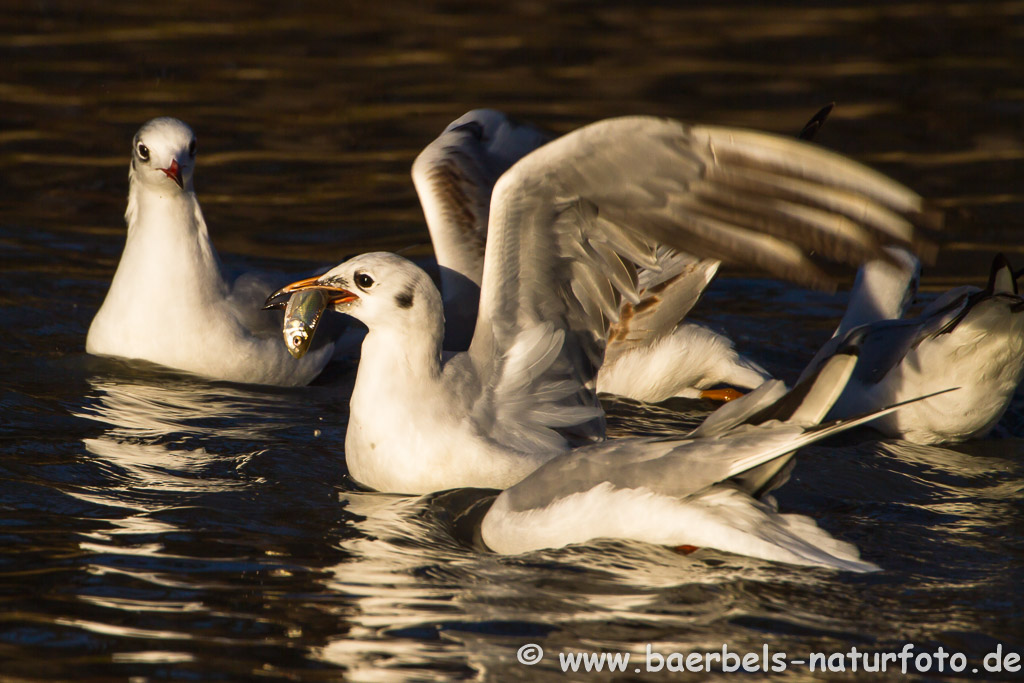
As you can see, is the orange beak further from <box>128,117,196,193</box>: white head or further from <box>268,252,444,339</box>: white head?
<box>128,117,196,193</box>: white head

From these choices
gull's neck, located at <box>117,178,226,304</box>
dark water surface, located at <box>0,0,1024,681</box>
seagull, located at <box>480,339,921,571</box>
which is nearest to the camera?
dark water surface, located at <box>0,0,1024,681</box>

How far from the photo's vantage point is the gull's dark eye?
619 centimetres

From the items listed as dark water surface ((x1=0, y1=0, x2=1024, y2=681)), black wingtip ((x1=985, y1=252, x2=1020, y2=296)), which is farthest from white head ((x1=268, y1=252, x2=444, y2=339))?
black wingtip ((x1=985, y1=252, x2=1020, y2=296))

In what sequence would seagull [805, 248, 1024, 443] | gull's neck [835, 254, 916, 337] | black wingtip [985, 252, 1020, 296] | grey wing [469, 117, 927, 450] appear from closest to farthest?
grey wing [469, 117, 927, 450]
black wingtip [985, 252, 1020, 296]
seagull [805, 248, 1024, 443]
gull's neck [835, 254, 916, 337]

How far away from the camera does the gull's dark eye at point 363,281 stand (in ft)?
20.3

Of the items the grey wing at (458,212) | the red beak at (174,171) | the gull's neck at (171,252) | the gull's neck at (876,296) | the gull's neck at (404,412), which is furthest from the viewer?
the gull's neck at (876,296)

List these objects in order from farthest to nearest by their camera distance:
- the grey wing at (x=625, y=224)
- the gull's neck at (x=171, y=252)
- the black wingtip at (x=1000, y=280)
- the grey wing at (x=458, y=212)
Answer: the gull's neck at (x=171, y=252), the grey wing at (x=458, y=212), the black wingtip at (x=1000, y=280), the grey wing at (x=625, y=224)

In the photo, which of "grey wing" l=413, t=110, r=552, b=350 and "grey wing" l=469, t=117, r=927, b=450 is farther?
"grey wing" l=413, t=110, r=552, b=350

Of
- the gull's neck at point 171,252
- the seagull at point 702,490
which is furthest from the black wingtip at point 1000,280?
the gull's neck at point 171,252

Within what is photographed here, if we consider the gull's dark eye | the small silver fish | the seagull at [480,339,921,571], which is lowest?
the seagull at [480,339,921,571]

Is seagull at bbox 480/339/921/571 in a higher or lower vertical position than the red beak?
lower

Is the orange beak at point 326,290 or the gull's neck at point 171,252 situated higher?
the gull's neck at point 171,252

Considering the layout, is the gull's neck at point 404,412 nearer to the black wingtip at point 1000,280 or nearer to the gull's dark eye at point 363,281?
the gull's dark eye at point 363,281

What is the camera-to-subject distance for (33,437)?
6.80 metres
